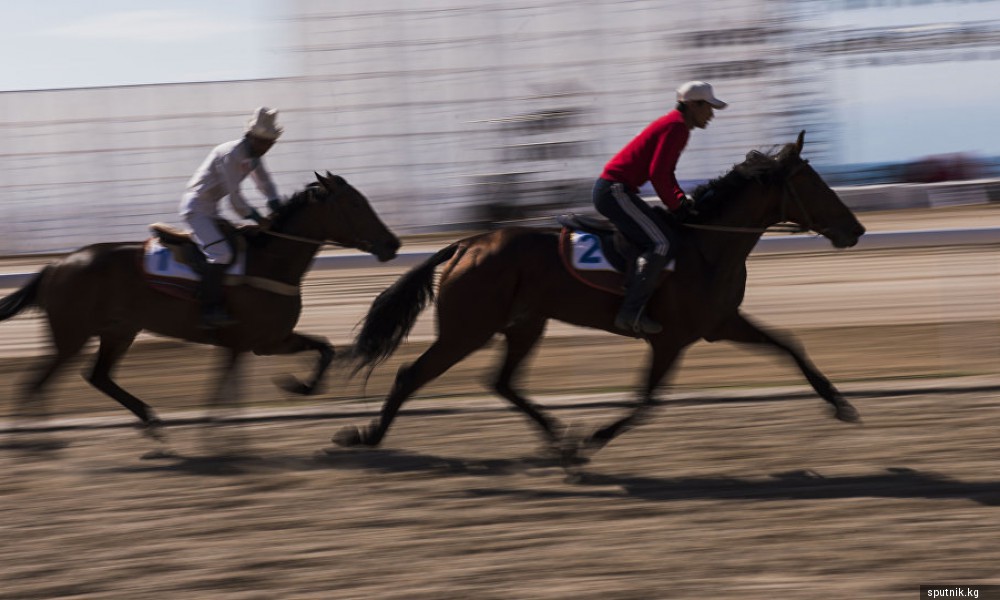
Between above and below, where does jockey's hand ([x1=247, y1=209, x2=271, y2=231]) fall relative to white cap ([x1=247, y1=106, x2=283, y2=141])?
below

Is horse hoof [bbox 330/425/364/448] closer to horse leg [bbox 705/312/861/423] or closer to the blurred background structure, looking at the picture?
horse leg [bbox 705/312/861/423]

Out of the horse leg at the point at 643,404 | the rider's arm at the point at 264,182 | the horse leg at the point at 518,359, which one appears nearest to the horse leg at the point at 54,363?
the rider's arm at the point at 264,182

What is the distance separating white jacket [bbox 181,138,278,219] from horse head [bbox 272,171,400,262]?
287mm

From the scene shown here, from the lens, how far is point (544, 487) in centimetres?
569

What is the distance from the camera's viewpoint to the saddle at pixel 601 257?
626cm

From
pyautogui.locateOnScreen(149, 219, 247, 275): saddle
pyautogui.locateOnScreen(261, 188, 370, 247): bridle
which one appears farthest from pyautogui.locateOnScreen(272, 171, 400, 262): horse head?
pyautogui.locateOnScreen(149, 219, 247, 275): saddle

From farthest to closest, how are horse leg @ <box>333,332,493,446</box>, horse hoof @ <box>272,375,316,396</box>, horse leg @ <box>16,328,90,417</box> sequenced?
horse hoof @ <box>272,375,316,396</box> < horse leg @ <box>16,328,90,417</box> < horse leg @ <box>333,332,493,446</box>

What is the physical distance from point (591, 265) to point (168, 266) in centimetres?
258

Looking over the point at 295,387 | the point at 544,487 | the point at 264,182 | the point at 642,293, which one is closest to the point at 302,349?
the point at 295,387

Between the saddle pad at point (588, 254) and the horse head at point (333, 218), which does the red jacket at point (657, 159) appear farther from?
the horse head at point (333, 218)

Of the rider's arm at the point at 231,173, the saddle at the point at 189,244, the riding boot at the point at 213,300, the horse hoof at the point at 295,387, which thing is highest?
the rider's arm at the point at 231,173

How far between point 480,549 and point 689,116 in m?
2.77

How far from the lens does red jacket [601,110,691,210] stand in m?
6.12

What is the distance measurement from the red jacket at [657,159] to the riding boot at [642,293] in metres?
0.36
